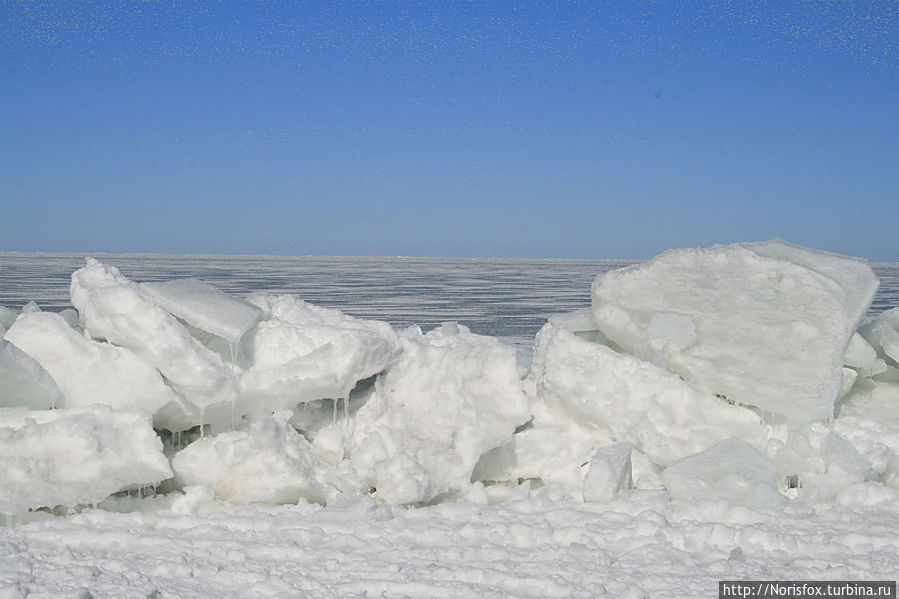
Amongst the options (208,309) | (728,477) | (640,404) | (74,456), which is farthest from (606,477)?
(74,456)

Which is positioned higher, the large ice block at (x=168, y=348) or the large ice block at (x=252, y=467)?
the large ice block at (x=168, y=348)

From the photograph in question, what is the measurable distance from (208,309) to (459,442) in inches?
52.4

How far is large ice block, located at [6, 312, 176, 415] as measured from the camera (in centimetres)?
382

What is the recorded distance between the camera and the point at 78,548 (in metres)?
2.99

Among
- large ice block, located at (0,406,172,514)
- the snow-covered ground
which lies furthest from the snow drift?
the snow-covered ground

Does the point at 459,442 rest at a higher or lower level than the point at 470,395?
lower

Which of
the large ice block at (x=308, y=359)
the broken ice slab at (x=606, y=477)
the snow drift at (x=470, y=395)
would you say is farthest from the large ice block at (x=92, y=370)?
the broken ice slab at (x=606, y=477)

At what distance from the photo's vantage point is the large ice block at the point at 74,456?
3361 mm

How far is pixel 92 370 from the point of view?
3885 mm

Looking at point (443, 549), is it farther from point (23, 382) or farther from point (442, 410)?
point (23, 382)

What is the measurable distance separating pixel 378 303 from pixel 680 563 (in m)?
11.4

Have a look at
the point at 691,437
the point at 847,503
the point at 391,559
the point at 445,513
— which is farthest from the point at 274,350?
the point at 847,503

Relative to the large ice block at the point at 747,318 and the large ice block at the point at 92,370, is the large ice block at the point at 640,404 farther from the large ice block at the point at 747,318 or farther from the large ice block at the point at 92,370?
the large ice block at the point at 92,370

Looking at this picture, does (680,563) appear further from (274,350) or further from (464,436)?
(274,350)
